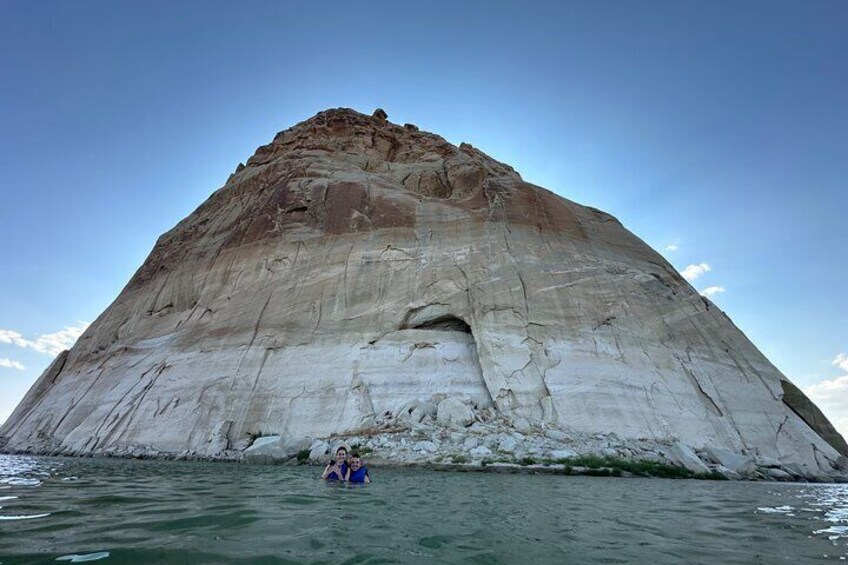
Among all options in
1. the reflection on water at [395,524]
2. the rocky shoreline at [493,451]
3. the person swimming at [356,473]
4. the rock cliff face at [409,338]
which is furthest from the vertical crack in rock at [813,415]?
the person swimming at [356,473]

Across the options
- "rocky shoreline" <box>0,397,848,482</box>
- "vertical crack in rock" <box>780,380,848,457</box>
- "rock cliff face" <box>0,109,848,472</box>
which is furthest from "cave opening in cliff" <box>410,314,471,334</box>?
"vertical crack in rock" <box>780,380,848,457</box>

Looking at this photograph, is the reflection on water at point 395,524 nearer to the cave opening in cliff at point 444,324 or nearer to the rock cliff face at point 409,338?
the rock cliff face at point 409,338

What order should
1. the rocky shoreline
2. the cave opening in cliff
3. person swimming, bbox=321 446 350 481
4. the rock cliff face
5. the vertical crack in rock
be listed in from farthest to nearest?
the cave opening in cliff < the vertical crack in rock < the rock cliff face < the rocky shoreline < person swimming, bbox=321 446 350 481

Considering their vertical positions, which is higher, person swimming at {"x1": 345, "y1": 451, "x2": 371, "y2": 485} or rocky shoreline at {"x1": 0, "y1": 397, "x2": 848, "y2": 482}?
rocky shoreline at {"x1": 0, "y1": 397, "x2": 848, "y2": 482}

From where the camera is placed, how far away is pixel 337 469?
1232cm

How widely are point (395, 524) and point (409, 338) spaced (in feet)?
57.2

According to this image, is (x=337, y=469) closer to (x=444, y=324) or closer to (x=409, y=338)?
(x=409, y=338)

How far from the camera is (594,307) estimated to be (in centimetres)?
2488

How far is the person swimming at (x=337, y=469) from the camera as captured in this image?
40.1ft

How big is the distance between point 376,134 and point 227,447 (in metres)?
31.3

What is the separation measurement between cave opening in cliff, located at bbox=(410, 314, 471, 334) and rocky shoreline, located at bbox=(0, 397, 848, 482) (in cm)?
520

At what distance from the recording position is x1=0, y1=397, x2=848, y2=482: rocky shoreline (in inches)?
648

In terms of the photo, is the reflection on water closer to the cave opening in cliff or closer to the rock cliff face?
the rock cliff face

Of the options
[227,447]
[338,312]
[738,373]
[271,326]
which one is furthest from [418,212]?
[738,373]
